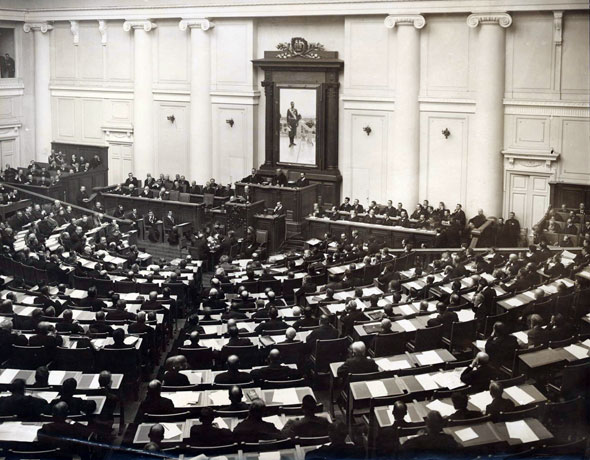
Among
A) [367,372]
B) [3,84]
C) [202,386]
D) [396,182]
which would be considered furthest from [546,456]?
[3,84]

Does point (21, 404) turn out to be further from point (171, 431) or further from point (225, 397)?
point (225, 397)

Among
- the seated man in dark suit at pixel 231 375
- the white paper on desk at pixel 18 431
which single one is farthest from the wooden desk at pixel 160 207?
the white paper on desk at pixel 18 431

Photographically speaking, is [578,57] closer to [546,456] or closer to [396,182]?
[396,182]

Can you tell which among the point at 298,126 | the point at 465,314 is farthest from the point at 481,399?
the point at 298,126

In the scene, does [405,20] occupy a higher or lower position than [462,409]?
higher

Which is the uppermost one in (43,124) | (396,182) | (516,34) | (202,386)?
(516,34)

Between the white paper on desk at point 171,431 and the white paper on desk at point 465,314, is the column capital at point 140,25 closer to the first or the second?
the white paper on desk at point 465,314

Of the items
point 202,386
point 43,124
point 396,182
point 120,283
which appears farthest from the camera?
Answer: point 43,124
